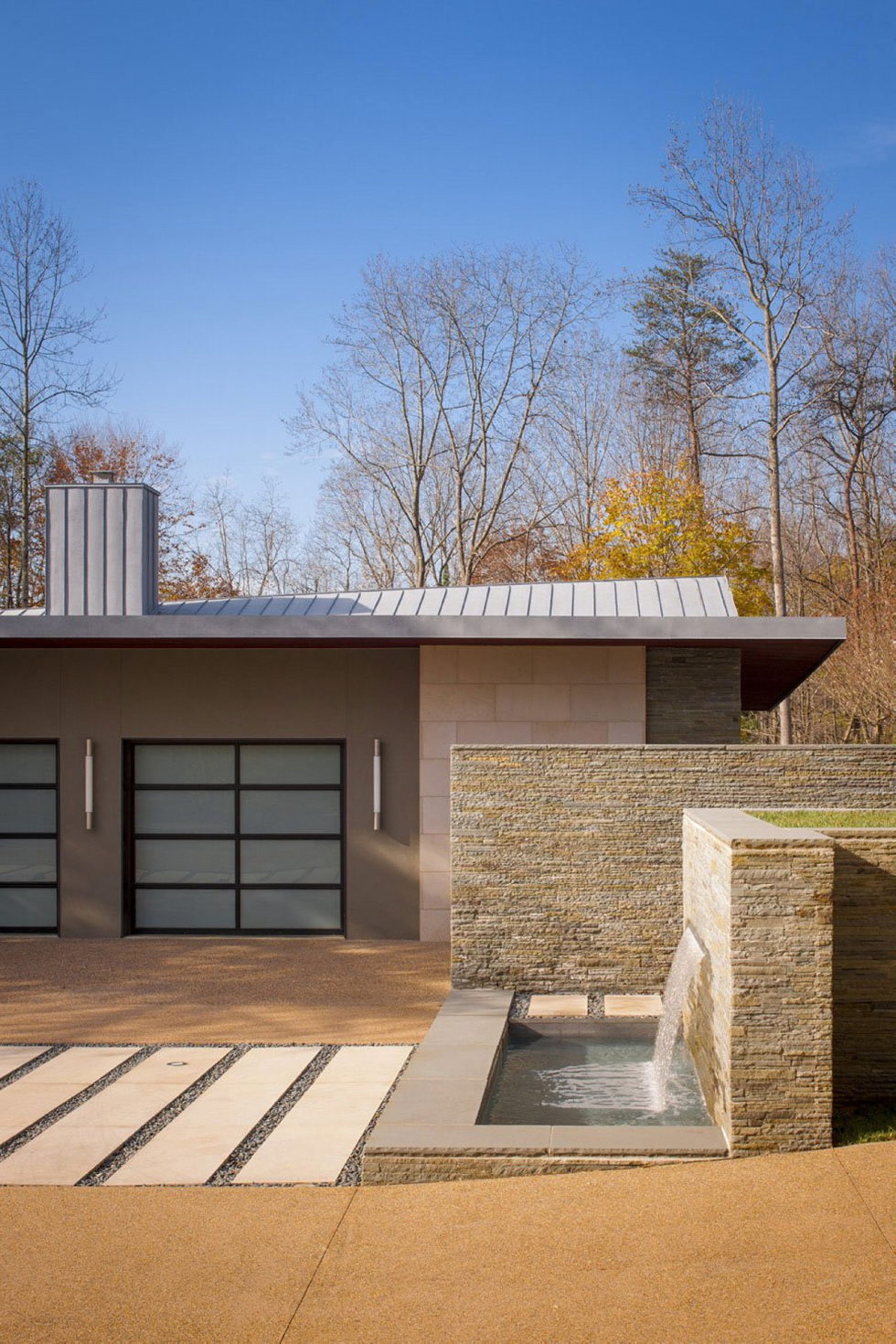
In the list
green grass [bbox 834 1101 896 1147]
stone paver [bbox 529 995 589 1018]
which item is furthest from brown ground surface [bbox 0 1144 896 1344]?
stone paver [bbox 529 995 589 1018]

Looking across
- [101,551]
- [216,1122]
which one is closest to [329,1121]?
[216,1122]

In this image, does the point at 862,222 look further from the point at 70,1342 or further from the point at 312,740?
the point at 70,1342

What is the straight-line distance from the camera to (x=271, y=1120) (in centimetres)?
655

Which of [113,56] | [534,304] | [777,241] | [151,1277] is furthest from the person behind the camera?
[534,304]

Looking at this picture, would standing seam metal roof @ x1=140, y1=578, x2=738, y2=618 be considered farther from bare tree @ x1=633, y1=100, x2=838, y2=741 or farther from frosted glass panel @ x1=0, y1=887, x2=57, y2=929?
bare tree @ x1=633, y1=100, x2=838, y2=741

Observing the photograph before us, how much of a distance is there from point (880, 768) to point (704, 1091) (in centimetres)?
403

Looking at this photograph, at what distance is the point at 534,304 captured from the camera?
115 feet

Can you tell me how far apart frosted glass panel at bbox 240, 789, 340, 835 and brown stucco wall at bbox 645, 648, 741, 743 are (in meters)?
3.30

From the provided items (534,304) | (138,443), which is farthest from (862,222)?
(138,443)

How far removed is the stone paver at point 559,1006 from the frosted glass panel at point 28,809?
5.90 metres

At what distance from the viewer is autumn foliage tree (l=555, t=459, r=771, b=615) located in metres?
30.5

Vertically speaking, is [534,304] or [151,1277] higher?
[534,304]

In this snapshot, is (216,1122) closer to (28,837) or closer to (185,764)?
(185,764)

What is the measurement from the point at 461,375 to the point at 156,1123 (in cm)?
3071
